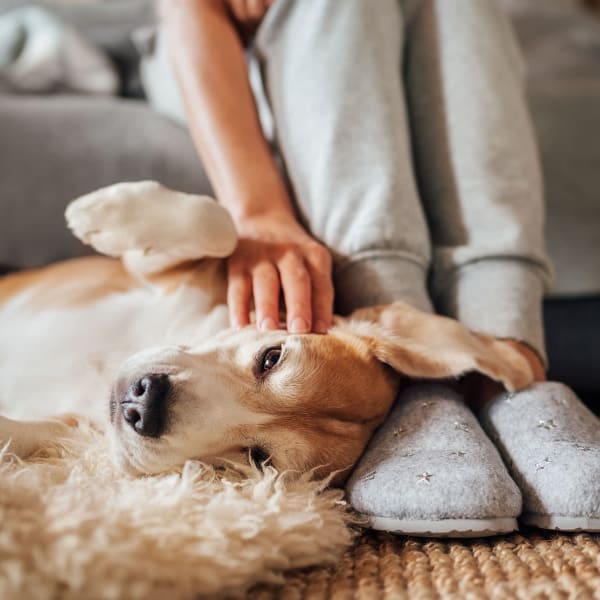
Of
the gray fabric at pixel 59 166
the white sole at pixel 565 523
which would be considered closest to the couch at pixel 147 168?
the gray fabric at pixel 59 166

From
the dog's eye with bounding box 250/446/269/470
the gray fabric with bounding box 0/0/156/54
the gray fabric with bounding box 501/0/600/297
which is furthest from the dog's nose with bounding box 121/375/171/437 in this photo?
the gray fabric with bounding box 0/0/156/54

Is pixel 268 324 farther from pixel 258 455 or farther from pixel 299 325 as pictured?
pixel 258 455

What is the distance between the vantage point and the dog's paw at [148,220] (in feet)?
3.84

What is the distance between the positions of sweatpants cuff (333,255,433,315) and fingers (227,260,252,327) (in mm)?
201

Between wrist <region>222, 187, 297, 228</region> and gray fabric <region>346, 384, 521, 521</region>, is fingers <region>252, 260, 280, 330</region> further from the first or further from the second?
gray fabric <region>346, 384, 521, 521</region>

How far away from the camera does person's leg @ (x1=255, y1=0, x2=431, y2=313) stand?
129cm

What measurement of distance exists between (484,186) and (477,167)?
46mm

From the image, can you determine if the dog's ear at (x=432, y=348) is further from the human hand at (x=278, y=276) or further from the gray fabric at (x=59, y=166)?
the gray fabric at (x=59, y=166)

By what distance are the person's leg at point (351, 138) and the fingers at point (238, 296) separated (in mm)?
198

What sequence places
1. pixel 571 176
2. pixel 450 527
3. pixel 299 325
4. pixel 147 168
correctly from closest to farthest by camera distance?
pixel 450 527, pixel 299 325, pixel 147 168, pixel 571 176

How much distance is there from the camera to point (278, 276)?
121 cm

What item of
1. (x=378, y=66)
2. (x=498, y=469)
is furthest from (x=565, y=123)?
(x=498, y=469)

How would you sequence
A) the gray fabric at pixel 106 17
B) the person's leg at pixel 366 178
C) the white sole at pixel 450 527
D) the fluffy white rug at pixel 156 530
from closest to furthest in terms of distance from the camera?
the fluffy white rug at pixel 156 530 < the white sole at pixel 450 527 < the person's leg at pixel 366 178 < the gray fabric at pixel 106 17

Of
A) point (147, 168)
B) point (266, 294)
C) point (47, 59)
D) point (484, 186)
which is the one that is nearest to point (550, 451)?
point (266, 294)
